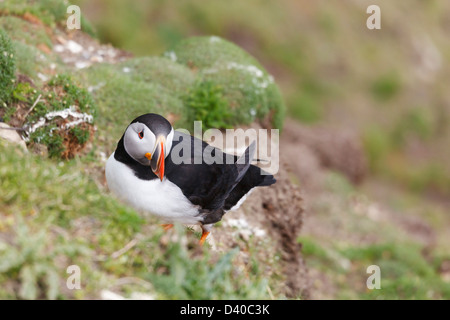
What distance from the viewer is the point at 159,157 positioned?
399 cm

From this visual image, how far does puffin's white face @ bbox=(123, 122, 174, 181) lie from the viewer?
13.1ft

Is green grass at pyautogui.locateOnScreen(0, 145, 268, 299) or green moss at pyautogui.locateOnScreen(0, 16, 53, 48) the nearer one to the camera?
green grass at pyautogui.locateOnScreen(0, 145, 268, 299)

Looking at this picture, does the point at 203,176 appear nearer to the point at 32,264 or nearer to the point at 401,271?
the point at 32,264

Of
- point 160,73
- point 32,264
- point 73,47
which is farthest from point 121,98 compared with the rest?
point 32,264

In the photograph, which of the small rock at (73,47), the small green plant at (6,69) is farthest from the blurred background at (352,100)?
the small green plant at (6,69)

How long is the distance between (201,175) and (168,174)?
0.38 metres

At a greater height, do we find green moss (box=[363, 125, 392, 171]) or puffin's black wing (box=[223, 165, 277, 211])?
green moss (box=[363, 125, 392, 171])

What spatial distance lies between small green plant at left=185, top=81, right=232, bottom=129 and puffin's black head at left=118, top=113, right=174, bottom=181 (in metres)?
3.35

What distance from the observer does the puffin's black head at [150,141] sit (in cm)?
401

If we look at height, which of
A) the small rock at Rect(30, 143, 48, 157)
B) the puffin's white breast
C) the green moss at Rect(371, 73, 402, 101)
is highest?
the green moss at Rect(371, 73, 402, 101)

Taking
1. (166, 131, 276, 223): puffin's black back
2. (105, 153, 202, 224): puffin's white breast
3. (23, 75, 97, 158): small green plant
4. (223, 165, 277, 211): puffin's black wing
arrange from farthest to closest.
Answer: (23, 75, 97, 158): small green plant < (223, 165, 277, 211): puffin's black wing < (166, 131, 276, 223): puffin's black back < (105, 153, 202, 224): puffin's white breast

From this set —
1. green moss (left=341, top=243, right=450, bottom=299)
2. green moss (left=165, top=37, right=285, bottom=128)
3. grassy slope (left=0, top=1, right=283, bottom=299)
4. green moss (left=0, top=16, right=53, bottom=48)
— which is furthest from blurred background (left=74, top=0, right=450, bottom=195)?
grassy slope (left=0, top=1, right=283, bottom=299)

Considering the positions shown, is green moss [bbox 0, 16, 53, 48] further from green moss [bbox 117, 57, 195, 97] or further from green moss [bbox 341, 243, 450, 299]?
green moss [bbox 341, 243, 450, 299]

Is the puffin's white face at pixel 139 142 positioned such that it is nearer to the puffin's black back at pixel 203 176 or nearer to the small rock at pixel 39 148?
the puffin's black back at pixel 203 176
